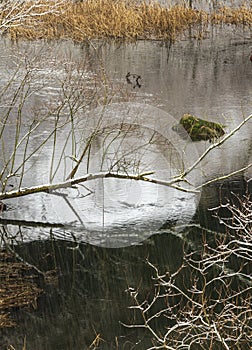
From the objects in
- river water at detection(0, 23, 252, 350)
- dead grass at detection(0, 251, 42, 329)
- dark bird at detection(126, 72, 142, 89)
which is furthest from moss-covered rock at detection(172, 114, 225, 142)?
dead grass at detection(0, 251, 42, 329)

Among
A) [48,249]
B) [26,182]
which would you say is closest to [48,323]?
[48,249]

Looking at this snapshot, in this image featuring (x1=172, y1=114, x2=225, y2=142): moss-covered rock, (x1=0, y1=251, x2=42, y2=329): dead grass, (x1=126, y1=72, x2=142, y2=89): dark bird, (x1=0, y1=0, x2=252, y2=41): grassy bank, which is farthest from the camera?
(x1=0, y1=0, x2=252, y2=41): grassy bank

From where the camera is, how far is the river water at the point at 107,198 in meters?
5.92

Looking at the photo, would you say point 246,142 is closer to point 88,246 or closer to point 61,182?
point 61,182

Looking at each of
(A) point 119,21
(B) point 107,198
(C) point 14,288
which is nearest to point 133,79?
(A) point 119,21

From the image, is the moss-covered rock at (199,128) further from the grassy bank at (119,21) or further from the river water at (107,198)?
the grassy bank at (119,21)

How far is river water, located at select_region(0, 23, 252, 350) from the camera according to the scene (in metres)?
5.92

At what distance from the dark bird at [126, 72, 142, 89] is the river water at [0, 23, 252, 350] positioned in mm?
83

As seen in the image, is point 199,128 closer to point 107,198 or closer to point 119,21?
point 107,198

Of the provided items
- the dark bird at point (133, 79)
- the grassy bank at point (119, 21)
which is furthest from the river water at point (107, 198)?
the grassy bank at point (119, 21)

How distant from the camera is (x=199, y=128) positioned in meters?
10.3

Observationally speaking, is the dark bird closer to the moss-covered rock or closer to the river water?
the river water

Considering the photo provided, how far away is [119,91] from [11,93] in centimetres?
178

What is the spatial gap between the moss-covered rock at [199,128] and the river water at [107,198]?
5.4 inches
